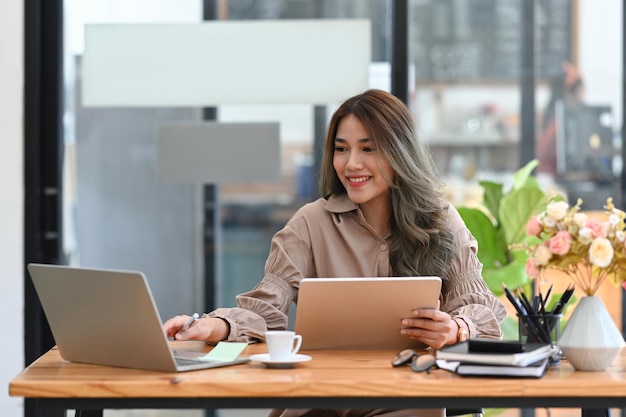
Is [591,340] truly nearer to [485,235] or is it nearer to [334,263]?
[334,263]

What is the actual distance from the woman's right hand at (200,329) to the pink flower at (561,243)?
0.80 meters

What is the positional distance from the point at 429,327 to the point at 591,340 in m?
0.36

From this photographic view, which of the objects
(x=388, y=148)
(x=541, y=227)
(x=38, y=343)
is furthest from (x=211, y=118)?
(x=541, y=227)

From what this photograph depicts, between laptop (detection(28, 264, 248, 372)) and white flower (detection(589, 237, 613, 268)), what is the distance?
742mm

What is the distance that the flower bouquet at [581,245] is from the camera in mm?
2004

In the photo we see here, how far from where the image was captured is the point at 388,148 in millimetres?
2611

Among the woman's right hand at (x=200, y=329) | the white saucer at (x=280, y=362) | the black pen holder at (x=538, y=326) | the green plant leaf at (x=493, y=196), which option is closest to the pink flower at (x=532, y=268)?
the black pen holder at (x=538, y=326)

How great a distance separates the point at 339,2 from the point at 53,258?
1552 millimetres

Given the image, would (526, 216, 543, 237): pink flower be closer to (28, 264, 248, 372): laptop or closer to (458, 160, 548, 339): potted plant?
(28, 264, 248, 372): laptop

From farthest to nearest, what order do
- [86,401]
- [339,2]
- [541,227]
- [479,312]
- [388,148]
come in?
[339,2] < [388,148] < [479,312] < [541,227] < [86,401]

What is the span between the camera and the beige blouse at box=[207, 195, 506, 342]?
251cm

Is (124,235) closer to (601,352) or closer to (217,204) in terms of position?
(217,204)

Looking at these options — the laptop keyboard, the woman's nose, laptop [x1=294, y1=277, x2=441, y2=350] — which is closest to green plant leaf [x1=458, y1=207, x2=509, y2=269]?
the woman's nose
